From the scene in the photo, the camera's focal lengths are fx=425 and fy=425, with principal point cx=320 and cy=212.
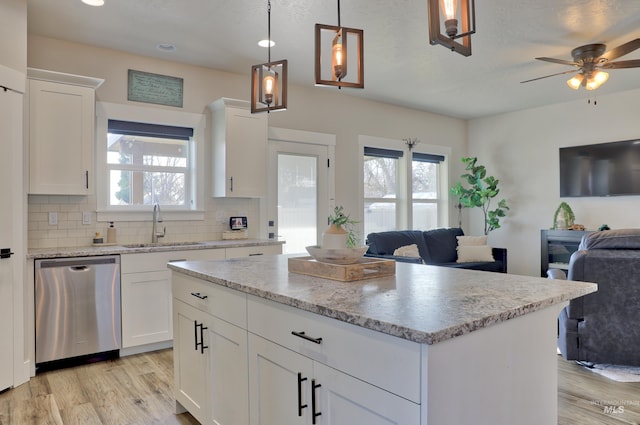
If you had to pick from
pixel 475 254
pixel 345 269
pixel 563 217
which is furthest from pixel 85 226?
pixel 563 217

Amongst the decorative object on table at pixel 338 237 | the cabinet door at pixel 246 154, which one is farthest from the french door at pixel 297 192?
the decorative object on table at pixel 338 237

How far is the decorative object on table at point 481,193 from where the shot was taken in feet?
21.1

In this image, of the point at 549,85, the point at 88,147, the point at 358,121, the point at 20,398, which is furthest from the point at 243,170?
the point at 549,85

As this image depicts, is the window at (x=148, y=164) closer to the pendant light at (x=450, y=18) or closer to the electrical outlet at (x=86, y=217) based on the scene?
the electrical outlet at (x=86, y=217)

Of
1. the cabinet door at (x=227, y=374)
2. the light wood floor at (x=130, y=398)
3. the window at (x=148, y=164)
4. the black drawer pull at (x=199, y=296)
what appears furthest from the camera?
the window at (x=148, y=164)

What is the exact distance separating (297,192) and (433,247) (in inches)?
79.0

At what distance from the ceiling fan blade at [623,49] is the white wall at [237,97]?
9.33 feet

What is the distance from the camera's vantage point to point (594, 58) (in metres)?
3.95

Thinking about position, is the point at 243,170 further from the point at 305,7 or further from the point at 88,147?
the point at 305,7

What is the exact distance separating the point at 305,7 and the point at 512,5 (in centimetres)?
153

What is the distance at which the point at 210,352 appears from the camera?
2.09 meters

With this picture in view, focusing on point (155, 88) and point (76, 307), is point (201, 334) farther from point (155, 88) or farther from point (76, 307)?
point (155, 88)

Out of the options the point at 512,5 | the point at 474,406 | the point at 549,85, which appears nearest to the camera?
the point at 474,406

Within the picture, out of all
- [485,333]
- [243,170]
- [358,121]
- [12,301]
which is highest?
[358,121]
